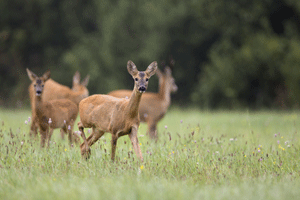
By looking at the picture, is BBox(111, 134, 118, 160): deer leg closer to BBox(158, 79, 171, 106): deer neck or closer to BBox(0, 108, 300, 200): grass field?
BBox(0, 108, 300, 200): grass field

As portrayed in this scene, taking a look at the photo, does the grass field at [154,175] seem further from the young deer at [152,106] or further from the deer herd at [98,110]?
the young deer at [152,106]

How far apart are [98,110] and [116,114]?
360 millimetres

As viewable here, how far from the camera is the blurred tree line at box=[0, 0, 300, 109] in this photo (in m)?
18.8

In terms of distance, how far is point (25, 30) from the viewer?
78.0ft

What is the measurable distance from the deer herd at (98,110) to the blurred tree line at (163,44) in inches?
378

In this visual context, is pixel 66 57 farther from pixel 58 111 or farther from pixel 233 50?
pixel 58 111

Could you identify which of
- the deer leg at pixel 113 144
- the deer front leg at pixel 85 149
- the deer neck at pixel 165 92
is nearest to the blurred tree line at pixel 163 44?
the deer neck at pixel 165 92

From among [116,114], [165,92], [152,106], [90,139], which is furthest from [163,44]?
[116,114]

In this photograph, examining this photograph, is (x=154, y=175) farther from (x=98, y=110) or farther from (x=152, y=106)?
(x=152, y=106)

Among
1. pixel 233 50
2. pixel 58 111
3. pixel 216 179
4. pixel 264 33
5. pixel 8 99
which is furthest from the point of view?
pixel 8 99

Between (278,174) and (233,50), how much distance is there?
1633cm

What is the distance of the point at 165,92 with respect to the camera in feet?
32.8

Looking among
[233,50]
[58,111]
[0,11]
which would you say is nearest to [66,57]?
[0,11]

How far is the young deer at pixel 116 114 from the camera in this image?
491 cm
